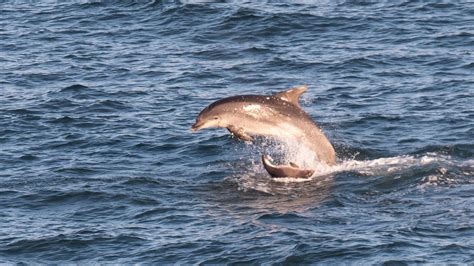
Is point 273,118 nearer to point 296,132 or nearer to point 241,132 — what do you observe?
point 296,132

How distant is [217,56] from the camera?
123 feet

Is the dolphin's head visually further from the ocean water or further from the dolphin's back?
the ocean water

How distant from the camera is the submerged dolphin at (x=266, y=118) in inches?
1004

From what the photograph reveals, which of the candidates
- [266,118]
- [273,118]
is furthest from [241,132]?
[273,118]

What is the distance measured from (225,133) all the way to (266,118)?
499 centimetres

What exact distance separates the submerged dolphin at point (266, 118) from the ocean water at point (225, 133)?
0.95 m

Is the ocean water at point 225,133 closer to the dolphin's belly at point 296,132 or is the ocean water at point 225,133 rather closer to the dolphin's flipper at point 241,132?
the dolphin's belly at point 296,132

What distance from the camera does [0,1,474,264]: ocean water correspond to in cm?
2269

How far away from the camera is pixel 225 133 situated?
100 ft

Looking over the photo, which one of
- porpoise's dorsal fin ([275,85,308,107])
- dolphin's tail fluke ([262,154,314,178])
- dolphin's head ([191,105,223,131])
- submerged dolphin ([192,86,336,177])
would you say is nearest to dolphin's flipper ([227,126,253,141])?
submerged dolphin ([192,86,336,177])

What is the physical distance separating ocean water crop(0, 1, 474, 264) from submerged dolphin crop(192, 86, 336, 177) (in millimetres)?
948

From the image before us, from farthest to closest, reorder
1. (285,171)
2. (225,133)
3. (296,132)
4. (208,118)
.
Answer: (225,133) < (285,171) < (296,132) < (208,118)

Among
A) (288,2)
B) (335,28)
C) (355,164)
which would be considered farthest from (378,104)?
(288,2)

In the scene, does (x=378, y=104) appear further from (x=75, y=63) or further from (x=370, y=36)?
(x=75, y=63)
